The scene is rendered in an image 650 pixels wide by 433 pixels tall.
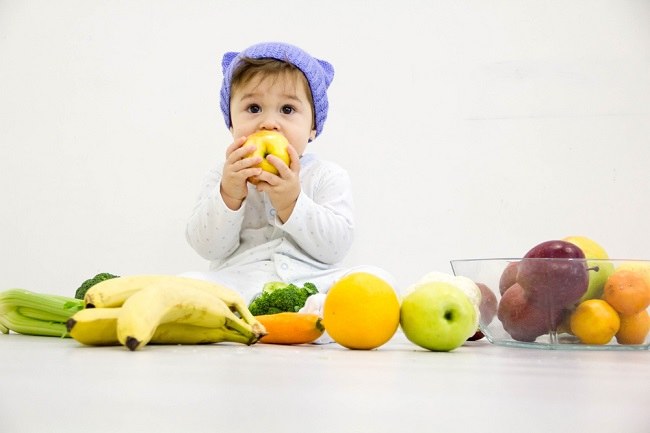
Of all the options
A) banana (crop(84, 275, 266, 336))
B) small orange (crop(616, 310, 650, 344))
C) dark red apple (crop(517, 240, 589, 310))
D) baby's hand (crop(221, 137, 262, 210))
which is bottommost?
small orange (crop(616, 310, 650, 344))

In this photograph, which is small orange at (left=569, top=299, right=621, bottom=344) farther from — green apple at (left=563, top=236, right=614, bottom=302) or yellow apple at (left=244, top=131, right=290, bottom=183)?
yellow apple at (left=244, top=131, right=290, bottom=183)

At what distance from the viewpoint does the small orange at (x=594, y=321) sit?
4.68ft

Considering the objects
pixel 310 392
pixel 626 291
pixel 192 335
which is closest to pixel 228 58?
pixel 192 335

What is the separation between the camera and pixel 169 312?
1.26m

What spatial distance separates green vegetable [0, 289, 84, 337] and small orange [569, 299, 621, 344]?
3.00 feet

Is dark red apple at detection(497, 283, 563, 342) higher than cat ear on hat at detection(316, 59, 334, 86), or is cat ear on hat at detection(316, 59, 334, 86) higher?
cat ear on hat at detection(316, 59, 334, 86)

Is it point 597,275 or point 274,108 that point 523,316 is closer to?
point 597,275

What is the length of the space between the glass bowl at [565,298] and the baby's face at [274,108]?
2.58ft

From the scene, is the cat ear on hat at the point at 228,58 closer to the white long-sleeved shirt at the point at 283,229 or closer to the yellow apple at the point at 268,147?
the white long-sleeved shirt at the point at 283,229

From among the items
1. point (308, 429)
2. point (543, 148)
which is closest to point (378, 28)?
point (543, 148)

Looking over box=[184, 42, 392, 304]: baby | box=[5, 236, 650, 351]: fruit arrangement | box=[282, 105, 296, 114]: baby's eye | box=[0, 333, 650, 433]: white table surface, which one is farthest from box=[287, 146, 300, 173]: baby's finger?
box=[0, 333, 650, 433]: white table surface

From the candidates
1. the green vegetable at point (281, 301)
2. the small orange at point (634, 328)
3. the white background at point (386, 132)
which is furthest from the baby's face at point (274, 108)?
the small orange at point (634, 328)

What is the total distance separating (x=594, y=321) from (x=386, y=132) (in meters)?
1.48

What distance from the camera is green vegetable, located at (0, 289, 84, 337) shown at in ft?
5.32
